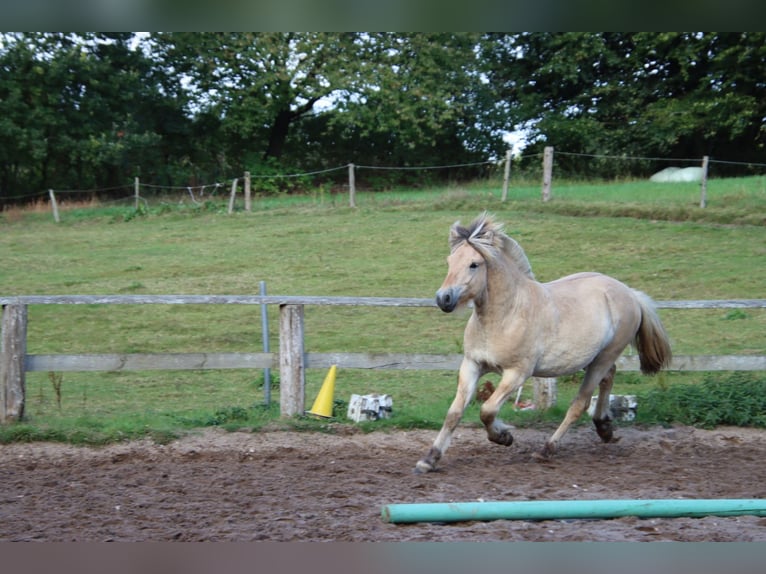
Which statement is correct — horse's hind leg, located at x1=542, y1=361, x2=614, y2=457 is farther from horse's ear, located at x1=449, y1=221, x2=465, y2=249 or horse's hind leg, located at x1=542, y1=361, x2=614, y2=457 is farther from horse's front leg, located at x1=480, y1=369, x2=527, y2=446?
horse's ear, located at x1=449, y1=221, x2=465, y2=249

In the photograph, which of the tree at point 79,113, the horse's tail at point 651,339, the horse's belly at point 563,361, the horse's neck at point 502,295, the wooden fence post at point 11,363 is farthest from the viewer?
the tree at point 79,113

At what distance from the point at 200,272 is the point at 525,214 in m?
8.14

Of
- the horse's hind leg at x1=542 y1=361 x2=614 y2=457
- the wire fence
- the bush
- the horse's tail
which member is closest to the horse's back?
the horse's tail

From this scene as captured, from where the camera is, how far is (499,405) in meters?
5.93

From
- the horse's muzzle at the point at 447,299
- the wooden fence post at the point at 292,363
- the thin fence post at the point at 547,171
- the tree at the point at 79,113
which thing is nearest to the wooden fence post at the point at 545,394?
the wooden fence post at the point at 292,363

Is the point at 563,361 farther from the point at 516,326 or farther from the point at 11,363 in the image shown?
the point at 11,363

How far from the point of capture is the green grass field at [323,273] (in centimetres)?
909

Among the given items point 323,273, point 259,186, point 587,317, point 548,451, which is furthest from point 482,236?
point 259,186

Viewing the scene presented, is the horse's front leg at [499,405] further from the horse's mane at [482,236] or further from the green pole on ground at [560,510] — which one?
the green pole on ground at [560,510]

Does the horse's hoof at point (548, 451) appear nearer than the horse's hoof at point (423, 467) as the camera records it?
No

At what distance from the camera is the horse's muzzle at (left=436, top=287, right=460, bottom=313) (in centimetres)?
545

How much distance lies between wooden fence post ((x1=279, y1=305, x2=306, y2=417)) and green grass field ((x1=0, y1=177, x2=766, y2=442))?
0.78ft

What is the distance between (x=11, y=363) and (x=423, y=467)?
3993 millimetres

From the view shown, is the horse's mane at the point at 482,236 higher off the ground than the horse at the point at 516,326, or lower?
higher
